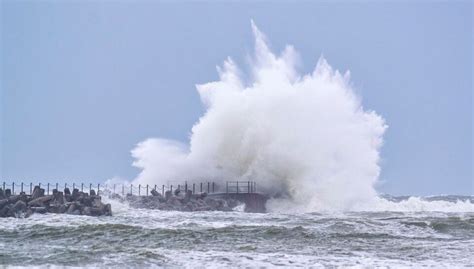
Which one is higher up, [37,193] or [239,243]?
[37,193]

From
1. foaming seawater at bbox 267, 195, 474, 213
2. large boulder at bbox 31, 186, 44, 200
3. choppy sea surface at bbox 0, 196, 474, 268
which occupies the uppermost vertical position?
large boulder at bbox 31, 186, 44, 200

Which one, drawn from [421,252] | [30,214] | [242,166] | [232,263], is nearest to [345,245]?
[421,252]

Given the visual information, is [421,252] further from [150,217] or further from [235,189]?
[235,189]

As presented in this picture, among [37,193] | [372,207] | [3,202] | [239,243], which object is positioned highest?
[37,193]

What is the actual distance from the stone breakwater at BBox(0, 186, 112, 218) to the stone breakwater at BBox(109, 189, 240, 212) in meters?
3.21

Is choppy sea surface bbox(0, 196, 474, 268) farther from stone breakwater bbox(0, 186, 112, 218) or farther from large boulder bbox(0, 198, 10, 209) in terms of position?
large boulder bbox(0, 198, 10, 209)

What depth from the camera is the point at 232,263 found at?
38.3ft

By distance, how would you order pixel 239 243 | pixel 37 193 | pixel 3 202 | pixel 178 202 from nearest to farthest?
pixel 239 243
pixel 3 202
pixel 37 193
pixel 178 202

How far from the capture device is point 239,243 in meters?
14.4

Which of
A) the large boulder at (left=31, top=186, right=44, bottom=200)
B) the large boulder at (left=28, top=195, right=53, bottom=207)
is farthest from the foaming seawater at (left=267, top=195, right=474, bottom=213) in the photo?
the large boulder at (left=28, top=195, right=53, bottom=207)

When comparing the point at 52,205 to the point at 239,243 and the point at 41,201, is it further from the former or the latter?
the point at 239,243

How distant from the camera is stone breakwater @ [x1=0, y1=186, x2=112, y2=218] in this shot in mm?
23109

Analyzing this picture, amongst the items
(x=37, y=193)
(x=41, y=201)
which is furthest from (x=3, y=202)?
(x=37, y=193)

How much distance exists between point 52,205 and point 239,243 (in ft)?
39.3
